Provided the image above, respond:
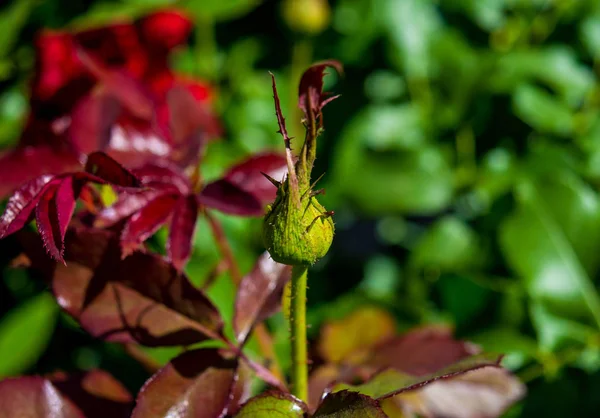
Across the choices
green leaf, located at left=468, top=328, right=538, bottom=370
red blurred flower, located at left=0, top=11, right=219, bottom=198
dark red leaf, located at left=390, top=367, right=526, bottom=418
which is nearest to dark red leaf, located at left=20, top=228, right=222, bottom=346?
red blurred flower, located at left=0, top=11, right=219, bottom=198

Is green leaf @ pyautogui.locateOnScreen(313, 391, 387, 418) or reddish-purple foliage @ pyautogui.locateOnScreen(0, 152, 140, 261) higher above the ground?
reddish-purple foliage @ pyautogui.locateOnScreen(0, 152, 140, 261)

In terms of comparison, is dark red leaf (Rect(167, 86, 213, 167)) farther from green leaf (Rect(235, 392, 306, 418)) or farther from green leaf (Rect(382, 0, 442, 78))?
green leaf (Rect(382, 0, 442, 78))

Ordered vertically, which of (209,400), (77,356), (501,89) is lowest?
(77,356)

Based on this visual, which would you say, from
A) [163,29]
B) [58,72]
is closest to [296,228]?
[58,72]

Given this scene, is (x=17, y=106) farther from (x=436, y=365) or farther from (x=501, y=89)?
(x=436, y=365)

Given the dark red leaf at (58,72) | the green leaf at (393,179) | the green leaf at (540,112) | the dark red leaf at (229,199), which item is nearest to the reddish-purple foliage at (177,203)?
the dark red leaf at (229,199)

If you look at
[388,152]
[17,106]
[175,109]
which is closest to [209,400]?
[175,109]

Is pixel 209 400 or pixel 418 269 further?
pixel 418 269
